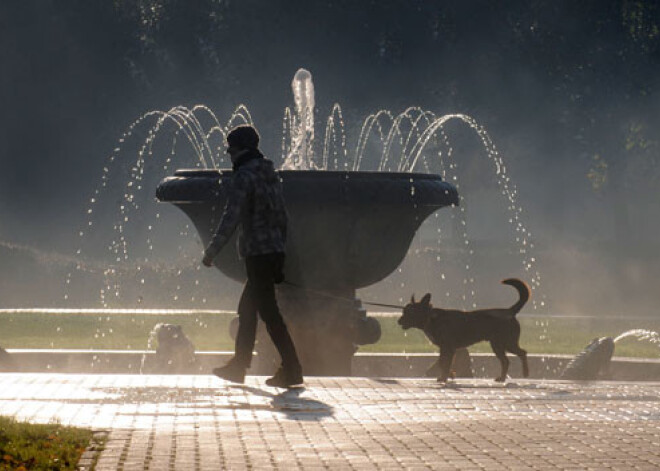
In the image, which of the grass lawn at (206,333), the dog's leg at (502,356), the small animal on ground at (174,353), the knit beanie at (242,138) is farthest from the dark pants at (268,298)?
the grass lawn at (206,333)

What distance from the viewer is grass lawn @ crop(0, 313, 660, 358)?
1759 centimetres

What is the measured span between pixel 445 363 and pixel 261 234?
1816 mm

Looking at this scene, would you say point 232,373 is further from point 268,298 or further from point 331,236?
point 331,236

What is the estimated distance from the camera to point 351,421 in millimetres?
8188

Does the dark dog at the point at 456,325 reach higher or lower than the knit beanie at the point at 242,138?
lower

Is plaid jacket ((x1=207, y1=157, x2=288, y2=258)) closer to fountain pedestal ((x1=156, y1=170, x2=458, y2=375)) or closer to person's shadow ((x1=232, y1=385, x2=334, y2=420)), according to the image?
person's shadow ((x1=232, y1=385, x2=334, y2=420))

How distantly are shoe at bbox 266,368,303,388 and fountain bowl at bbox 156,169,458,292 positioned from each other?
6.93 ft

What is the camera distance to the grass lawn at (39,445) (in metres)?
6.52

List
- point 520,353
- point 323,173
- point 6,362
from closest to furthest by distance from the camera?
point 520,353 → point 323,173 → point 6,362

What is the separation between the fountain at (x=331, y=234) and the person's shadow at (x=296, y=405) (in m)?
2.08

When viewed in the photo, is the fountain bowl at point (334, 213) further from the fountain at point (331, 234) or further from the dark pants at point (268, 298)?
the dark pants at point (268, 298)

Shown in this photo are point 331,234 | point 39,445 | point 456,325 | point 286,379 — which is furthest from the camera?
point 331,234

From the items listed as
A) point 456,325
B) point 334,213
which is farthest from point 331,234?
point 456,325

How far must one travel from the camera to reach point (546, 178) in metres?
55.8
